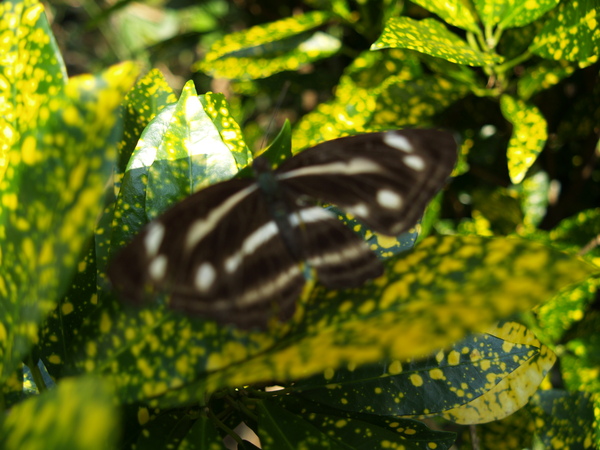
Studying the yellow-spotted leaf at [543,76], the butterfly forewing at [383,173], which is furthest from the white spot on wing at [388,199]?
the yellow-spotted leaf at [543,76]

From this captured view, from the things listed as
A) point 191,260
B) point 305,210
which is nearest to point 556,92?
point 305,210

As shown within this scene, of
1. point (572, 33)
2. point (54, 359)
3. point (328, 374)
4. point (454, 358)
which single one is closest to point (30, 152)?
point (54, 359)

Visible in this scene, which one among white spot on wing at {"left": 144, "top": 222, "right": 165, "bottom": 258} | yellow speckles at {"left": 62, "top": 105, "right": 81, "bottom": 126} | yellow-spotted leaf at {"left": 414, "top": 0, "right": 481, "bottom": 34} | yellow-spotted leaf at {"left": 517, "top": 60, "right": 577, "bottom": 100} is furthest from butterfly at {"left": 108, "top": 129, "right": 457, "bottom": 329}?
yellow-spotted leaf at {"left": 517, "top": 60, "right": 577, "bottom": 100}

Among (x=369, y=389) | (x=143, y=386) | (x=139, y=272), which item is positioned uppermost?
(x=139, y=272)

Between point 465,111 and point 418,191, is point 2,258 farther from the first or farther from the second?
point 465,111

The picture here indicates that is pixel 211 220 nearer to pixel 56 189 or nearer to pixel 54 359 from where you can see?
pixel 56 189

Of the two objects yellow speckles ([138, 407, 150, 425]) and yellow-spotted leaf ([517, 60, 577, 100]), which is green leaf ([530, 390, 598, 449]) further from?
yellow speckles ([138, 407, 150, 425])
